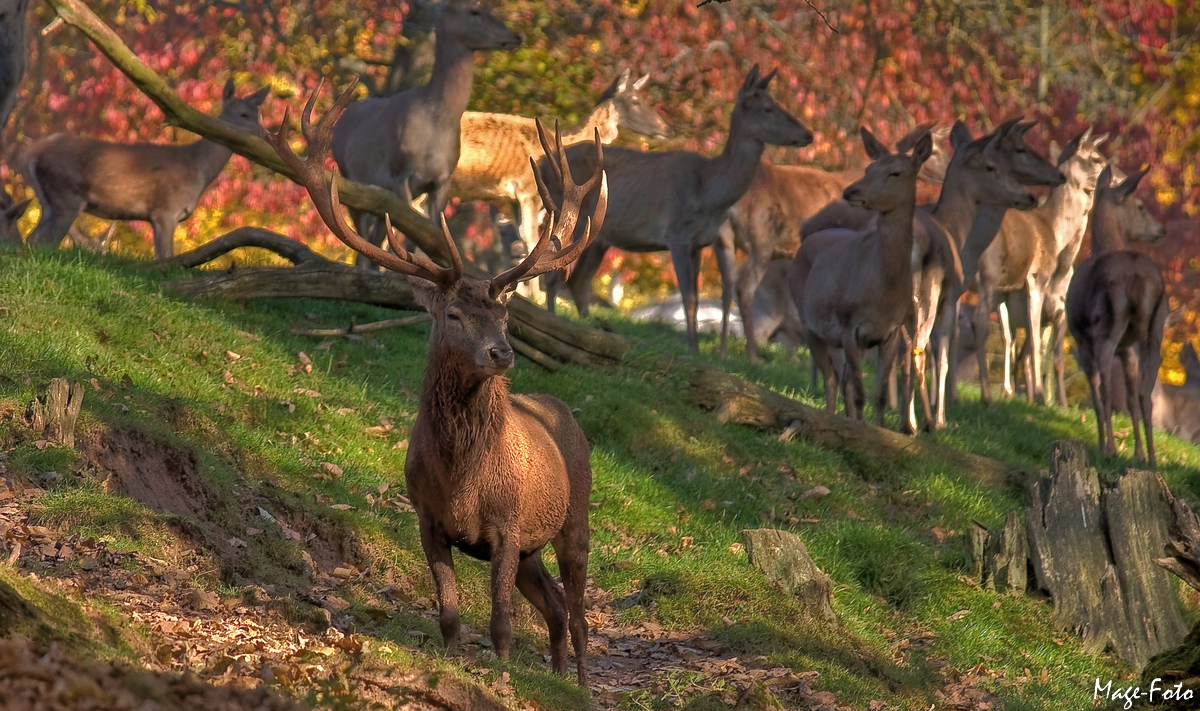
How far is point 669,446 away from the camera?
11633 millimetres

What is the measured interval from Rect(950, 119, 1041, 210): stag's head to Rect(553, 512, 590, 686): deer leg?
9.08 metres

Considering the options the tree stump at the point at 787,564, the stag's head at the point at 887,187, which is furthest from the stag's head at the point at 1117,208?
the tree stump at the point at 787,564

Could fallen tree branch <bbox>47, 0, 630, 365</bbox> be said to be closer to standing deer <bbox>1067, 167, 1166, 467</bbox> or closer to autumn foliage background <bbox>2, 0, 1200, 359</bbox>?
standing deer <bbox>1067, 167, 1166, 467</bbox>

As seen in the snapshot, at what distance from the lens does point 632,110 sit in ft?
69.8

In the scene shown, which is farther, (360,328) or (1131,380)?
(1131,380)

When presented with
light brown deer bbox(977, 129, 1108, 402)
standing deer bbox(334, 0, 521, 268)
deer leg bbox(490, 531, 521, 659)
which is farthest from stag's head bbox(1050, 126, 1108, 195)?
deer leg bbox(490, 531, 521, 659)

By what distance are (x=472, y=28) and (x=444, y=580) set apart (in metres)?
9.98

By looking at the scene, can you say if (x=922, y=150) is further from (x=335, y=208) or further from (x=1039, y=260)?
(x=335, y=208)

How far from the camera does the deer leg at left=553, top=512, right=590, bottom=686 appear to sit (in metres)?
7.52

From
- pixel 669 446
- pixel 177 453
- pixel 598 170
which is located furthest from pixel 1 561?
pixel 669 446

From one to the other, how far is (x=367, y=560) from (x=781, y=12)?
19.3 metres

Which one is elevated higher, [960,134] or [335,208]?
[960,134]

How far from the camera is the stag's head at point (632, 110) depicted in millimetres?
21141

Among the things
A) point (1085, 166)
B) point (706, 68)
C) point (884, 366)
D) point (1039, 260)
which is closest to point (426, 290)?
point (884, 366)
